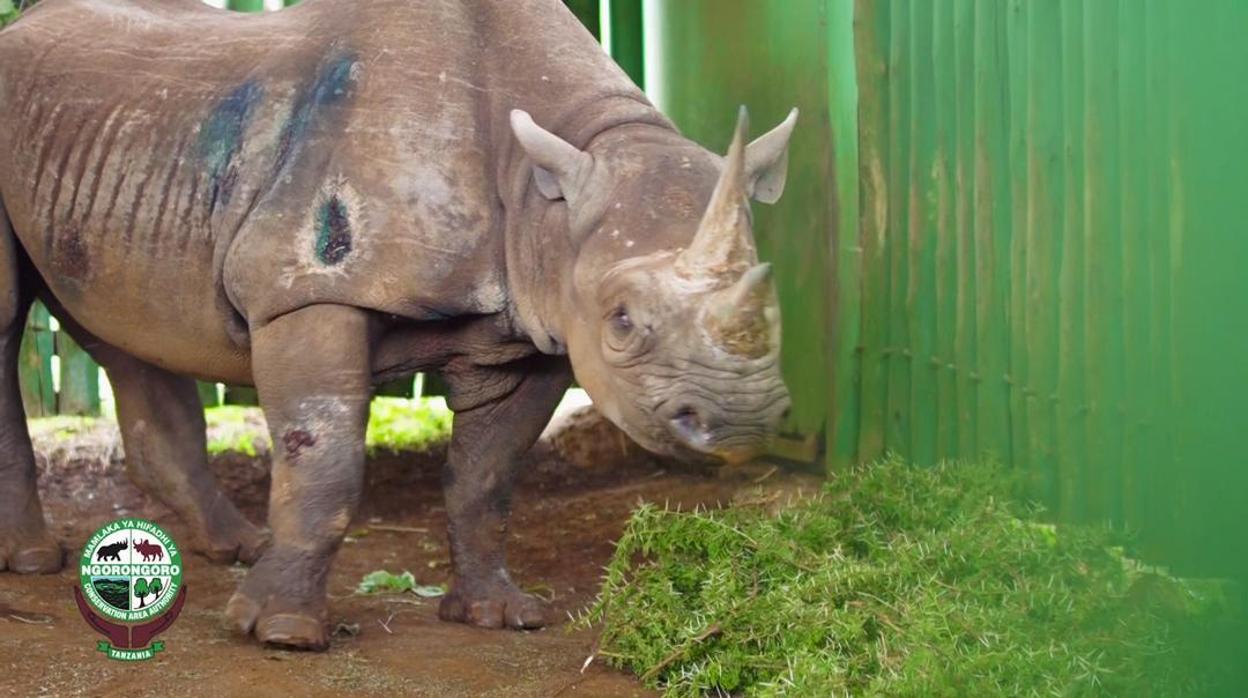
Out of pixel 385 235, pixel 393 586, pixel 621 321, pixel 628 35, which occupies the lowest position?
pixel 393 586

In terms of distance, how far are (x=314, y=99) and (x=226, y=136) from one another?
1.18ft

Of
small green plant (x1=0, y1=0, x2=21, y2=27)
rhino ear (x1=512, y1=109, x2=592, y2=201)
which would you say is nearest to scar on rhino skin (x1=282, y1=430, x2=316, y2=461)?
rhino ear (x1=512, y1=109, x2=592, y2=201)

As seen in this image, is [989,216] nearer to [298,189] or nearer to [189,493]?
[298,189]

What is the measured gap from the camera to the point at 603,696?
5355mm

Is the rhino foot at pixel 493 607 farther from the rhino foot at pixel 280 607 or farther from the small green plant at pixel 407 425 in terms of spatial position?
the small green plant at pixel 407 425

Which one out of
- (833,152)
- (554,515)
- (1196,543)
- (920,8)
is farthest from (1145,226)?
(554,515)

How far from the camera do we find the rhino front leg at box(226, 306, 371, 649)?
5777 millimetres

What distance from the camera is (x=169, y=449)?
7270mm

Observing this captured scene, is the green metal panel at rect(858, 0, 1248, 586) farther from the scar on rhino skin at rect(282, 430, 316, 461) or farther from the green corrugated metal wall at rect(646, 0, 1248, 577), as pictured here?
the scar on rhino skin at rect(282, 430, 316, 461)

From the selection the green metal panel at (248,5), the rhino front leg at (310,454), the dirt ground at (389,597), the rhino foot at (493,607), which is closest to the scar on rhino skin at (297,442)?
the rhino front leg at (310,454)

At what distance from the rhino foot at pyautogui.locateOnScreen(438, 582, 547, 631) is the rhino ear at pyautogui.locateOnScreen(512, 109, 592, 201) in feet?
4.79

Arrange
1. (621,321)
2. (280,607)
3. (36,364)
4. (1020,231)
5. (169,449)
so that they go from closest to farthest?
(621,321) → (280,607) → (1020,231) → (169,449) → (36,364)

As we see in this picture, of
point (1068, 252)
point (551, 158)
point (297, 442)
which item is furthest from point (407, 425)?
point (1068, 252)

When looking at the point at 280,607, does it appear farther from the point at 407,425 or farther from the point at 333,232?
the point at 407,425
